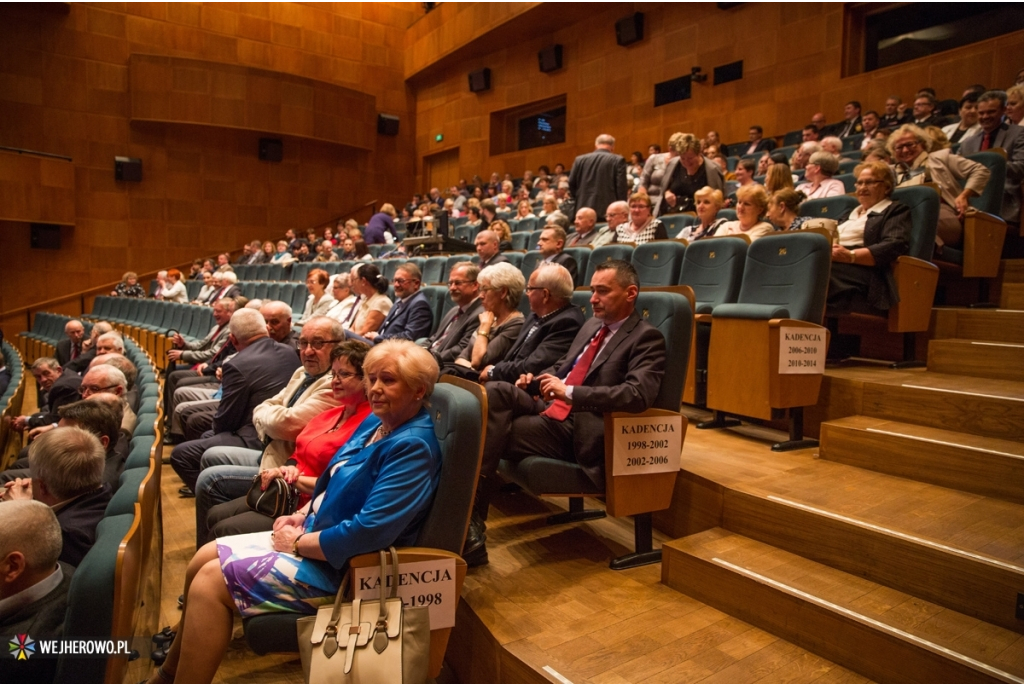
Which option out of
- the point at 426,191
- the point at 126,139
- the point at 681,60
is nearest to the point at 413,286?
the point at 681,60

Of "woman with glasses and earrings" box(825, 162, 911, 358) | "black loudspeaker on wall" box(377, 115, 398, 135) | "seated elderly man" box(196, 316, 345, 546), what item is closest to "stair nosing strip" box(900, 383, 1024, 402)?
"woman with glasses and earrings" box(825, 162, 911, 358)

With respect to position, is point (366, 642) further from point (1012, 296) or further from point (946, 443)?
point (1012, 296)

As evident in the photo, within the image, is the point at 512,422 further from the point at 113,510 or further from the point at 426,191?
the point at 426,191

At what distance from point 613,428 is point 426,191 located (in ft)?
29.6

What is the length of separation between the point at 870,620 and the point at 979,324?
56.3 inches

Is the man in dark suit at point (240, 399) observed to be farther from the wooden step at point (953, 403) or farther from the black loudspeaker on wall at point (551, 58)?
the black loudspeaker on wall at point (551, 58)

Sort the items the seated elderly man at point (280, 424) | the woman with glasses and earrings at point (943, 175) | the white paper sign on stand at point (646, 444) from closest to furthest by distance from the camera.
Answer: the white paper sign on stand at point (646, 444), the seated elderly man at point (280, 424), the woman with glasses and earrings at point (943, 175)

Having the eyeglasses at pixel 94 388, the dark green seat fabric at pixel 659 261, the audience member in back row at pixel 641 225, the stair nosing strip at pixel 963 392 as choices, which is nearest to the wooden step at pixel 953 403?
the stair nosing strip at pixel 963 392

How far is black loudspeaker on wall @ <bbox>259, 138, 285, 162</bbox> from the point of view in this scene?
8.59 meters

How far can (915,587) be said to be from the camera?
1.13 meters

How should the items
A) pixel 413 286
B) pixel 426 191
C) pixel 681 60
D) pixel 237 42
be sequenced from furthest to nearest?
pixel 426 191 < pixel 237 42 < pixel 681 60 < pixel 413 286

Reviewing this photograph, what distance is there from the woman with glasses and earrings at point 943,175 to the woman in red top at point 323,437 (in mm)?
1944

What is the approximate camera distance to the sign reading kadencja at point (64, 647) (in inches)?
35.1

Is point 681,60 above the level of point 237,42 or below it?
below
